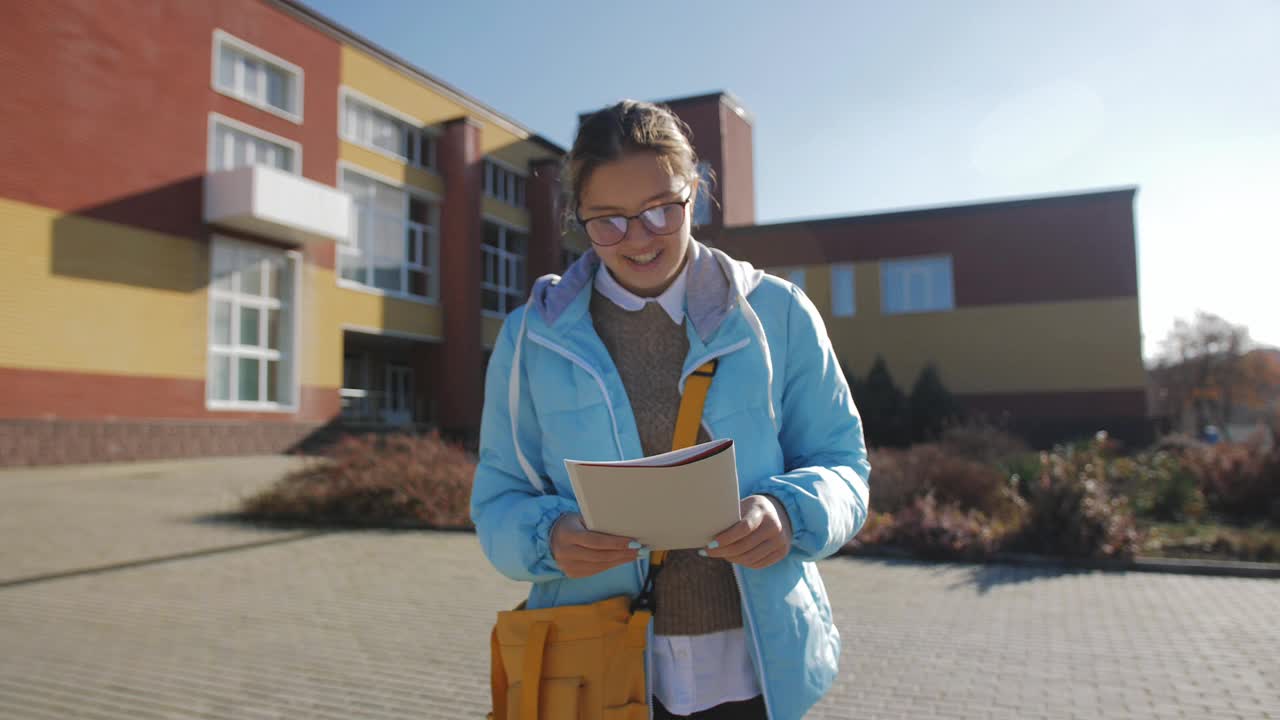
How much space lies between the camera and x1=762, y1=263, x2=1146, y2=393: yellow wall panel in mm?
25812

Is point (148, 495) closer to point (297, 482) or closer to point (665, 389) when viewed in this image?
point (297, 482)

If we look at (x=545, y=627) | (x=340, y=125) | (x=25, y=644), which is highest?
(x=340, y=125)

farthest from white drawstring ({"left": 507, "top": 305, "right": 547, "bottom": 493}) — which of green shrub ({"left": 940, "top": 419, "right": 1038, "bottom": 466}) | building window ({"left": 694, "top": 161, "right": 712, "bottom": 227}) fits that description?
green shrub ({"left": 940, "top": 419, "right": 1038, "bottom": 466})

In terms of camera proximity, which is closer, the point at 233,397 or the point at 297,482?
the point at 297,482

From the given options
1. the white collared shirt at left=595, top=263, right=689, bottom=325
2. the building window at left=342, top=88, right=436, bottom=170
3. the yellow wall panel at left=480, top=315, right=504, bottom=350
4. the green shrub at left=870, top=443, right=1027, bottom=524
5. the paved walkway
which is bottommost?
the paved walkway

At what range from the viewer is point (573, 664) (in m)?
1.82

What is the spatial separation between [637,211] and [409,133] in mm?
32502

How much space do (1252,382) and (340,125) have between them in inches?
2091

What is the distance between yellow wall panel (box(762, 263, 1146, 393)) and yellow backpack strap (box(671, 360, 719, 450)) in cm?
2523

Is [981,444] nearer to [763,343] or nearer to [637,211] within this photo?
[763,343]

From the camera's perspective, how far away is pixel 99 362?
22.0 meters

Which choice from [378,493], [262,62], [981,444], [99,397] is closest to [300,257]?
[262,62]

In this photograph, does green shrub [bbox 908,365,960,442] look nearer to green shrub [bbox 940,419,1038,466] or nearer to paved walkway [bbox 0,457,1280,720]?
green shrub [bbox 940,419,1038,466]

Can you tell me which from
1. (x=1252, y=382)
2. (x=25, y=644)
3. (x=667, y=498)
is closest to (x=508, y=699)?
(x=667, y=498)
